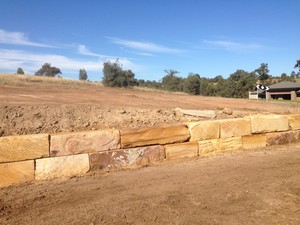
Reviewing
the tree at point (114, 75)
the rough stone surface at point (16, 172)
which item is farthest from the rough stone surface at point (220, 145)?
the tree at point (114, 75)

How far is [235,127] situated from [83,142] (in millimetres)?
3617

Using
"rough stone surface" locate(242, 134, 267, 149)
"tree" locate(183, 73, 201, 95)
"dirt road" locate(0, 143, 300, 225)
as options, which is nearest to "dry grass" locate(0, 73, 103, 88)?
"dirt road" locate(0, 143, 300, 225)

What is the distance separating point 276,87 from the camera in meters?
61.7

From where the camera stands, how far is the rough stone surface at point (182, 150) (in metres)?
5.96

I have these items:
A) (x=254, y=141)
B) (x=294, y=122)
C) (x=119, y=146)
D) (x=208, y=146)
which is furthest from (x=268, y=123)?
(x=119, y=146)

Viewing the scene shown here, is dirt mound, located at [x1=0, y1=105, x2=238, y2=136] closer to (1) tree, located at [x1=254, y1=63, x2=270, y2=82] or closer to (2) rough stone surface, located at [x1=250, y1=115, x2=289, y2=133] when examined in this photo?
(2) rough stone surface, located at [x1=250, y1=115, x2=289, y2=133]

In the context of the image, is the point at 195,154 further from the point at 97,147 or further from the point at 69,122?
the point at 69,122

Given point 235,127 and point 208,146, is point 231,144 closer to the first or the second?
point 235,127

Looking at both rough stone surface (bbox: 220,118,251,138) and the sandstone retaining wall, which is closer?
the sandstone retaining wall

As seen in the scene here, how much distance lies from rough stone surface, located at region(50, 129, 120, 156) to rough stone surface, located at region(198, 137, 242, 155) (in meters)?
2.03

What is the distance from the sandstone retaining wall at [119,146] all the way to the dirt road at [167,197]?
0.82 feet

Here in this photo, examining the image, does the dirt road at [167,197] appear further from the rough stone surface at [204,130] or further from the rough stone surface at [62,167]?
the rough stone surface at [204,130]

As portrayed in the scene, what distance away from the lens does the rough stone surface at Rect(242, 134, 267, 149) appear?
7016 mm

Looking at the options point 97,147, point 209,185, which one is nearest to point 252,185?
point 209,185
